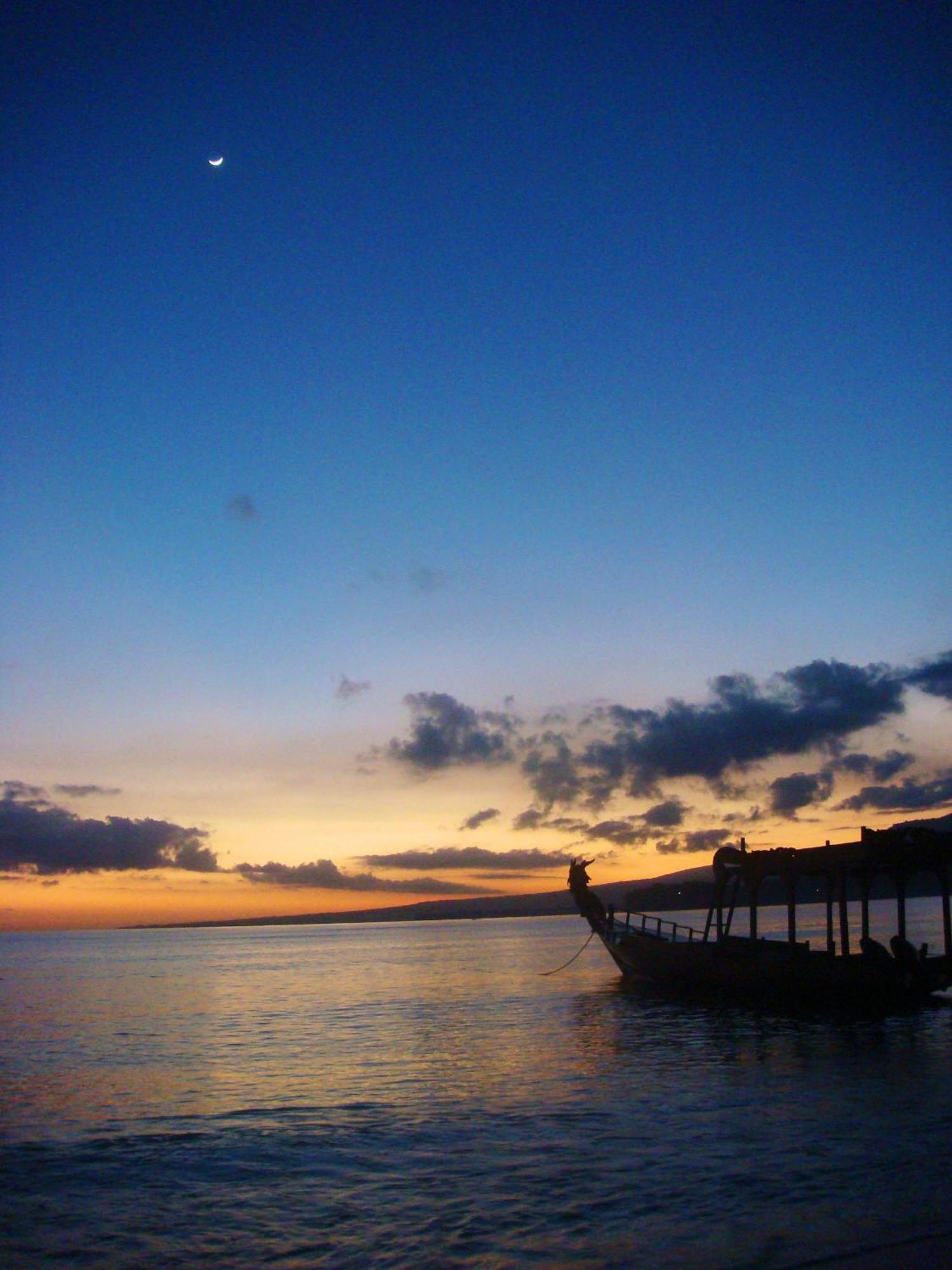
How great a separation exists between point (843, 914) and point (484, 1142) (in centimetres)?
2726

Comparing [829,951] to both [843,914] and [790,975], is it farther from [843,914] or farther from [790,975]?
[790,975]

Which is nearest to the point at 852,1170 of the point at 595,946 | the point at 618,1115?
the point at 618,1115

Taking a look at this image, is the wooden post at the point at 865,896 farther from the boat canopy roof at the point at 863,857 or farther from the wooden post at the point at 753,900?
the wooden post at the point at 753,900

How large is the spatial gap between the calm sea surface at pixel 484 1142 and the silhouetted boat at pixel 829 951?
5.04 ft

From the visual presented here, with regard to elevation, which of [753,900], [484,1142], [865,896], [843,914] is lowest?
[484,1142]

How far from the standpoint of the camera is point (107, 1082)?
32.0 m

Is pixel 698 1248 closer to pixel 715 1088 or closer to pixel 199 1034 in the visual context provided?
pixel 715 1088

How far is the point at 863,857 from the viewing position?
3678 centimetres

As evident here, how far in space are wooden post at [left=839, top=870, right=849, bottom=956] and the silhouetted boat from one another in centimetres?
8

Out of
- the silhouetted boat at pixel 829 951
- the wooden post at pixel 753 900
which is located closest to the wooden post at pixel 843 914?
the silhouetted boat at pixel 829 951

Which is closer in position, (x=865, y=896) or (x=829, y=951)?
(x=829, y=951)

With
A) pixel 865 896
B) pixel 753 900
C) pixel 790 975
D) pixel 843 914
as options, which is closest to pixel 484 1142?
pixel 790 975

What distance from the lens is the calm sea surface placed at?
46.7 feet

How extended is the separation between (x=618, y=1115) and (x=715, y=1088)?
4205mm
